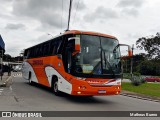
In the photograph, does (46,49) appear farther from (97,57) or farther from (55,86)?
(97,57)

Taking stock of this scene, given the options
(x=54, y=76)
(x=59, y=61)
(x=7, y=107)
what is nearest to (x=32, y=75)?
(x=54, y=76)

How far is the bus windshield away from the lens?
1468cm

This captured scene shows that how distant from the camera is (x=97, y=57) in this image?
14930 millimetres

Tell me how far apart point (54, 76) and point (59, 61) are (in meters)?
1.70

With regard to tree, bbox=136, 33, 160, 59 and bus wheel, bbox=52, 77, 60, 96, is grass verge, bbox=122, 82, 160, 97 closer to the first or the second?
bus wheel, bbox=52, 77, 60, 96

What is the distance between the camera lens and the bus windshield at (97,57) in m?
14.7

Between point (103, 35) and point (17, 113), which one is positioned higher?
point (103, 35)

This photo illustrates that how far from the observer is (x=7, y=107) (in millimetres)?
12469

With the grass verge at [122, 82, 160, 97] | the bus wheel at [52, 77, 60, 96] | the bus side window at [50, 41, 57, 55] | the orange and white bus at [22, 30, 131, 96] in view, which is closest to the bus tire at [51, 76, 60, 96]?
the bus wheel at [52, 77, 60, 96]

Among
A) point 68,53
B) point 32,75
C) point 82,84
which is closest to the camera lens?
point 82,84

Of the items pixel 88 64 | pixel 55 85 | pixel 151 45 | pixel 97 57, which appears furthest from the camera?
pixel 151 45

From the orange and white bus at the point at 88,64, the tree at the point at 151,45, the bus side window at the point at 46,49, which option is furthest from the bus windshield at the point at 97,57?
the tree at the point at 151,45

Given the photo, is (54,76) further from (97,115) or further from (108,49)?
(97,115)

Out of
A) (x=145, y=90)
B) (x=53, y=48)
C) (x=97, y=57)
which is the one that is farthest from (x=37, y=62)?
(x=145, y=90)
